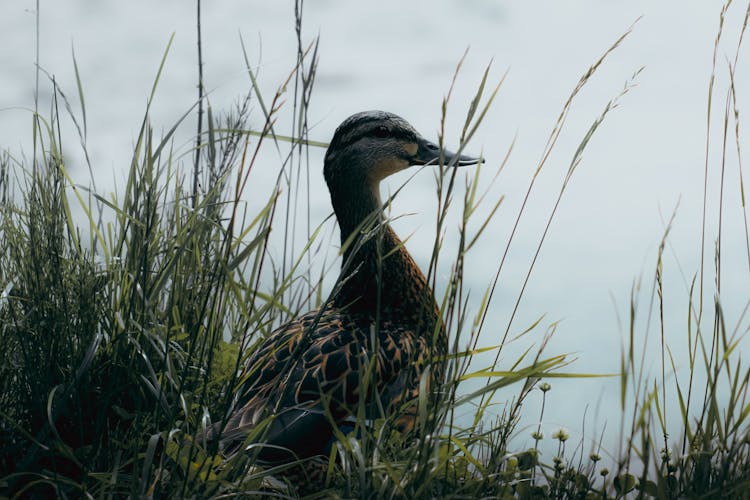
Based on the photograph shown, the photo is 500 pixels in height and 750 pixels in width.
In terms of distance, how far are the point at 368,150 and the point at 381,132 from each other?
0.14m

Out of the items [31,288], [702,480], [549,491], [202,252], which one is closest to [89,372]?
[31,288]

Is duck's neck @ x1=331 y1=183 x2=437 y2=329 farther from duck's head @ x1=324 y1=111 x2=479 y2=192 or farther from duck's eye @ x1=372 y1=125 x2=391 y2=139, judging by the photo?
duck's eye @ x1=372 y1=125 x2=391 y2=139

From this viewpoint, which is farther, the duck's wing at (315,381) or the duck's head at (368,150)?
the duck's head at (368,150)

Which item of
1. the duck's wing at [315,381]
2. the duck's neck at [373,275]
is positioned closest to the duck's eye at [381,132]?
the duck's neck at [373,275]

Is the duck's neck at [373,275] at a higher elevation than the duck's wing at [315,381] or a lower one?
higher

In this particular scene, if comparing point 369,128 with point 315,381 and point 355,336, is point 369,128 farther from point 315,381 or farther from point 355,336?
point 355,336

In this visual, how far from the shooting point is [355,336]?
215 centimetres

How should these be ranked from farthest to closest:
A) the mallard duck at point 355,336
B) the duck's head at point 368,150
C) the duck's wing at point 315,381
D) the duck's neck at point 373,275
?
the duck's head at point 368,150
the duck's neck at point 373,275
the duck's wing at point 315,381
the mallard duck at point 355,336

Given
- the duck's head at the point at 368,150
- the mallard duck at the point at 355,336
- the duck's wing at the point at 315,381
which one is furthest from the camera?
the duck's head at the point at 368,150

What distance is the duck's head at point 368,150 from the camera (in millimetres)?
3896

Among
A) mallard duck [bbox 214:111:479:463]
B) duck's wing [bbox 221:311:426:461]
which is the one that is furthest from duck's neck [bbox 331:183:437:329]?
duck's wing [bbox 221:311:426:461]

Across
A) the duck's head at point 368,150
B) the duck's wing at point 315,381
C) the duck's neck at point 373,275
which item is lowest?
the duck's wing at point 315,381

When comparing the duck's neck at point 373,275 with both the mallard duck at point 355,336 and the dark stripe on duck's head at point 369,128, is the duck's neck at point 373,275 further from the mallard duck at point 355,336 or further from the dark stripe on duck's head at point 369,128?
the dark stripe on duck's head at point 369,128

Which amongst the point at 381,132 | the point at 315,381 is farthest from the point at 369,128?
the point at 315,381
